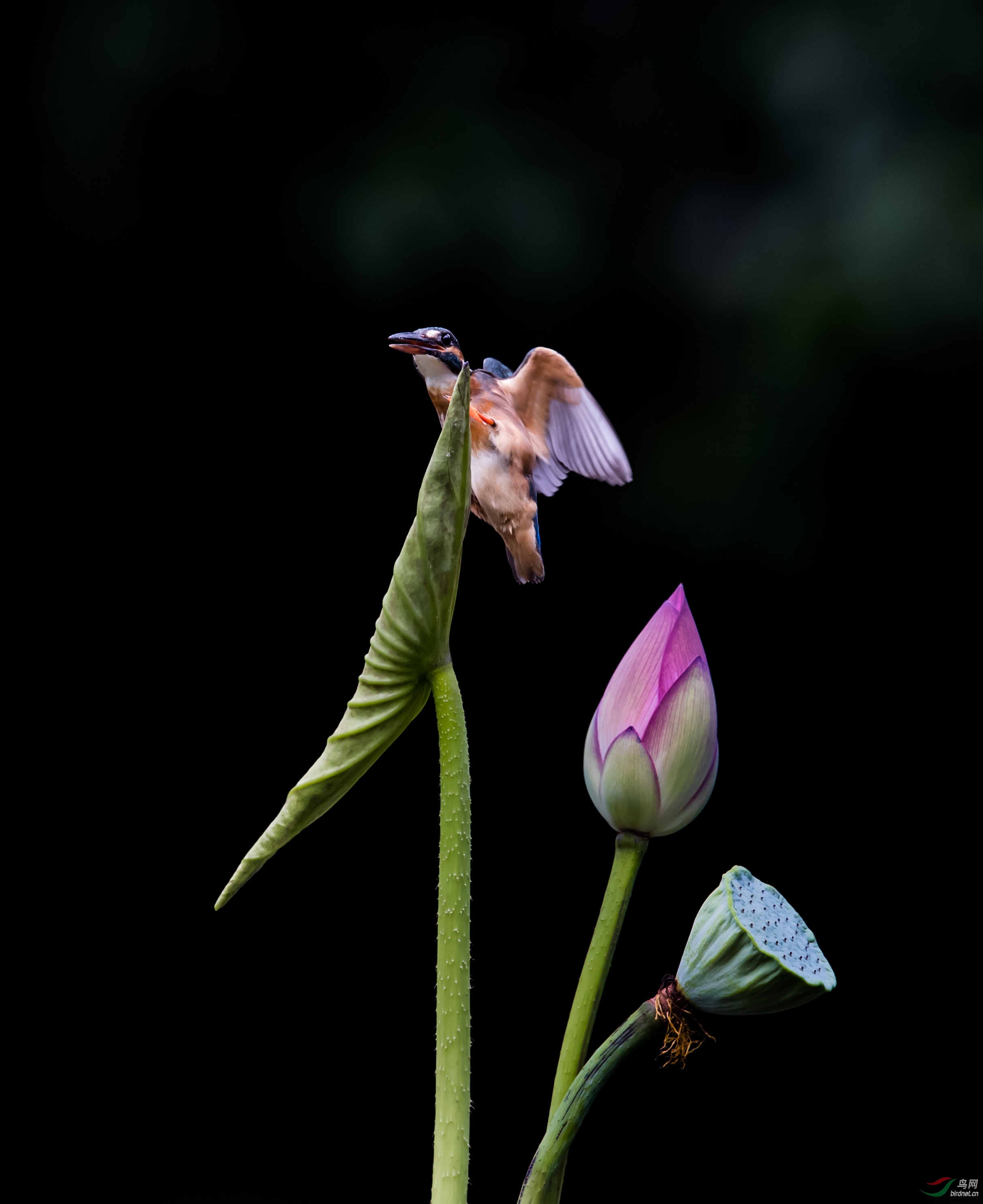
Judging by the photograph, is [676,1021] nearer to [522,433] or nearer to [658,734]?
[658,734]

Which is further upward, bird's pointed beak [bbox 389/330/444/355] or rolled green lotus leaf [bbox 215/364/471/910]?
bird's pointed beak [bbox 389/330/444/355]

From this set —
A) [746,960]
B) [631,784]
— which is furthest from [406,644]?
[746,960]

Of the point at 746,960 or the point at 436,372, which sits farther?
the point at 436,372

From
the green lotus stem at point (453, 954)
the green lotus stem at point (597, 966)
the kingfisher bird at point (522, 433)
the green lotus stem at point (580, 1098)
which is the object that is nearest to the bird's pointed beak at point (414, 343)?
the kingfisher bird at point (522, 433)

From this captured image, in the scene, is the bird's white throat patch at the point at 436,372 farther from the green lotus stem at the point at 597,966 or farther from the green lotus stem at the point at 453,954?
the green lotus stem at the point at 597,966

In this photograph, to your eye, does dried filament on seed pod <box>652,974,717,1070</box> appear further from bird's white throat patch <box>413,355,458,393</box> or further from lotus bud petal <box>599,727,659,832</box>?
bird's white throat patch <box>413,355,458,393</box>

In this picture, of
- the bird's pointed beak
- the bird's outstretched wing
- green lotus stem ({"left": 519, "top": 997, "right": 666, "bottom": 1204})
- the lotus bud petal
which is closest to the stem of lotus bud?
green lotus stem ({"left": 519, "top": 997, "right": 666, "bottom": 1204})
